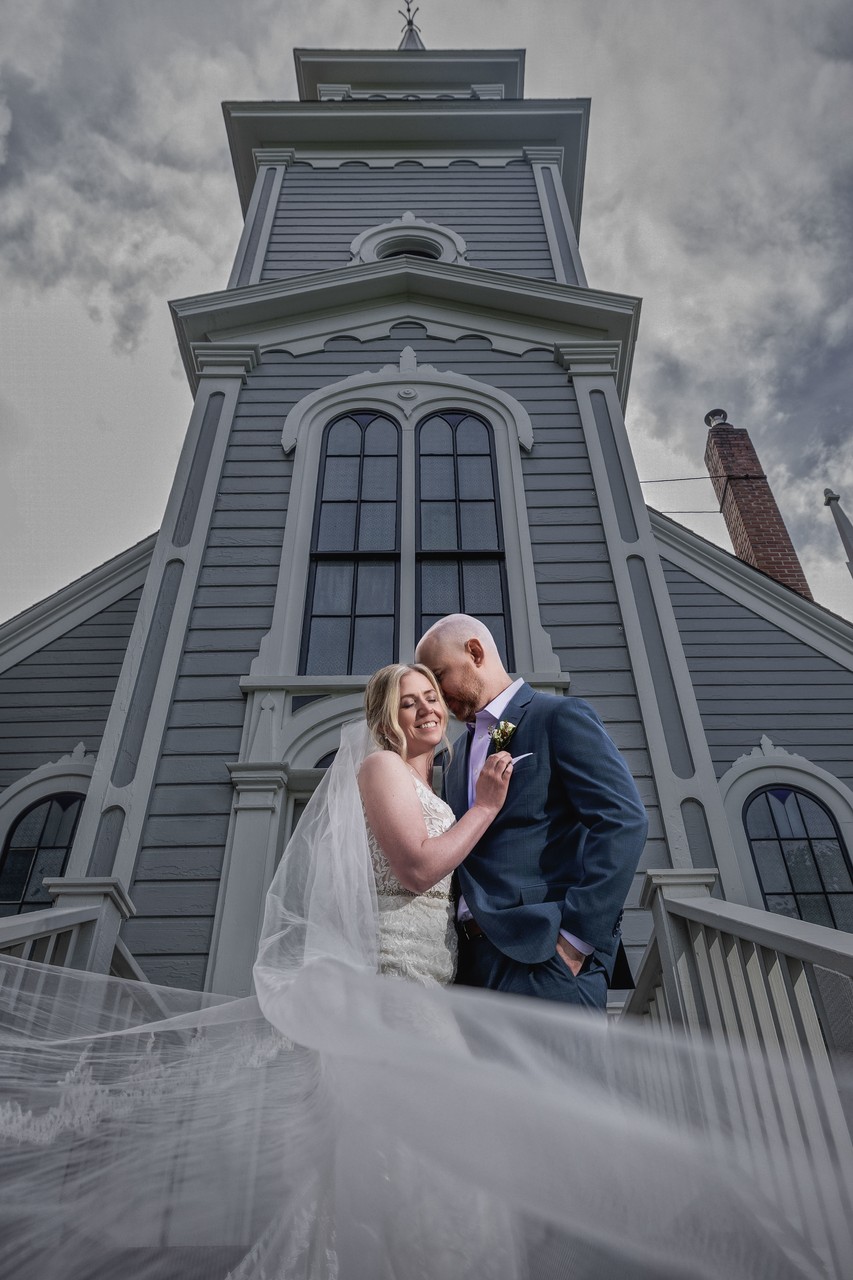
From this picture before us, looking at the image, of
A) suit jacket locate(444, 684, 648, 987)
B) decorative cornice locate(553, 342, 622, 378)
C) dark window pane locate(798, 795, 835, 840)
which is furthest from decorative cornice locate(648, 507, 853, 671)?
suit jacket locate(444, 684, 648, 987)

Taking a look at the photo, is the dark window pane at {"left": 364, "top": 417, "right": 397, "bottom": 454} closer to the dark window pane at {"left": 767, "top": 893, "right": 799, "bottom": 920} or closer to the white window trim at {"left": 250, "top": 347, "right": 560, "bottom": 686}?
the white window trim at {"left": 250, "top": 347, "right": 560, "bottom": 686}

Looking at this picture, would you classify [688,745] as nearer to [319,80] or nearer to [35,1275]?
[35,1275]

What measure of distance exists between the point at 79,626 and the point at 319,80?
12410 mm

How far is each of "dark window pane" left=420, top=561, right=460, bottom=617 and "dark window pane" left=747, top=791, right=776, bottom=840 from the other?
3.11 meters

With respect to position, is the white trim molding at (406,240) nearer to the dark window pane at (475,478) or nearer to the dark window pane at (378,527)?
the dark window pane at (475,478)

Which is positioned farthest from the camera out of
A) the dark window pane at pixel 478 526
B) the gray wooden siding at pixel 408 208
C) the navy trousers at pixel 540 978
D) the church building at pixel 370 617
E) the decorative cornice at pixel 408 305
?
the gray wooden siding at pixel 408 208

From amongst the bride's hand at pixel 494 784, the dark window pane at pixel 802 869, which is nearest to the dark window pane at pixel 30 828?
the bride's hand at pixel 494 784

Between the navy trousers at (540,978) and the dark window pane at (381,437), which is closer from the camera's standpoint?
the navy trousers at (540,978)

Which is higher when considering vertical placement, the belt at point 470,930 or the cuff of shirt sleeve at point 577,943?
the belt at point 470,930

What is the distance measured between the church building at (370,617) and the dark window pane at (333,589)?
2 centimetres

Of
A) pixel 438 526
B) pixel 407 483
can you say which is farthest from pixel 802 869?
pixel 407 483

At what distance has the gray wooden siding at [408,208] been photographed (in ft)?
30.5

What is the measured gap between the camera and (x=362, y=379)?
7266mm

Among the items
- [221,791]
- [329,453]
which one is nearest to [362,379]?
[329,453]
